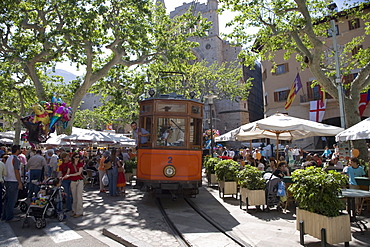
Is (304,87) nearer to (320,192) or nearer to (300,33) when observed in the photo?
(300,33)

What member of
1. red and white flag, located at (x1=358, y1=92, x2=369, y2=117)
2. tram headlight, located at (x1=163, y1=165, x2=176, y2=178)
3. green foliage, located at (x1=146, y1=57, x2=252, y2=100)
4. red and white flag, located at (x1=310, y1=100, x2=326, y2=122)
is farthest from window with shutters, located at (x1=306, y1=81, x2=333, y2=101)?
tram headlight, located at (x1=163, y1=165, x2=176, y2=178)

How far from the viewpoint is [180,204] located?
8695 mm

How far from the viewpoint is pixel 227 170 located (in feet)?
30.8

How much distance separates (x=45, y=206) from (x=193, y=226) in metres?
3.34

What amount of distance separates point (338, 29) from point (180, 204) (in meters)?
24.9

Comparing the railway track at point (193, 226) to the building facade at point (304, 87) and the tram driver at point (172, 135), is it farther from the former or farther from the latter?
the building facade at point (304, 87)

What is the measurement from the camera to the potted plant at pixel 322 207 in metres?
4.42

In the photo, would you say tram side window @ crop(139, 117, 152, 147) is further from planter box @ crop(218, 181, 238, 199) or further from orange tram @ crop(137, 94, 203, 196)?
planter box @ crop(218, 181, 238, 199)

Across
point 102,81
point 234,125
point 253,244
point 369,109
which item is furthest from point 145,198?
point 234,125

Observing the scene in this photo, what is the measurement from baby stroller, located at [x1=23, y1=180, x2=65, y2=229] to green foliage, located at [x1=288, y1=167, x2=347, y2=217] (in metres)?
5.37

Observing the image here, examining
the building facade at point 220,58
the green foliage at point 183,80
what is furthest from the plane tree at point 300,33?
the building facade at point 220,58

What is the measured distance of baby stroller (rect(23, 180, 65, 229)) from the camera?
6.19m

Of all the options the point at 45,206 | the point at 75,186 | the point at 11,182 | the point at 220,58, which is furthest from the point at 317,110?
the point at 220,58

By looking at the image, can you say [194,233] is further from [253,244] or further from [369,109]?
[369,109]
